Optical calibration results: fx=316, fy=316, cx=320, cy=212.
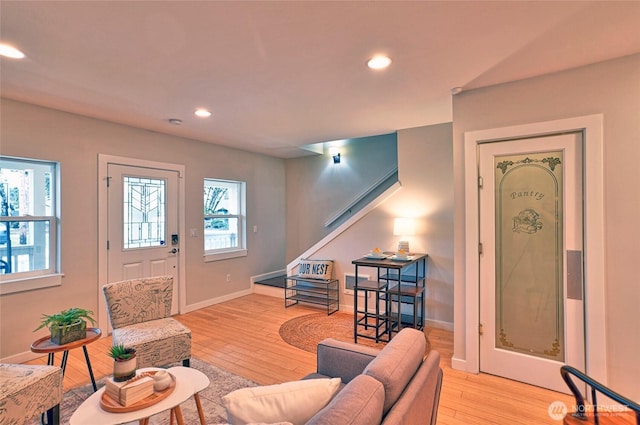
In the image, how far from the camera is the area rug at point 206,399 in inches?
86.3

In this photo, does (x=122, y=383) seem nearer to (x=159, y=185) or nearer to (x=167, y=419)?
(x=167, y=419)

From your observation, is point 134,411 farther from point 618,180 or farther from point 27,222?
point 618,180

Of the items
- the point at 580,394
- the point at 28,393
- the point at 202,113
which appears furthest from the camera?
the point at 202,113

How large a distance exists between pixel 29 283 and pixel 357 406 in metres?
3.70

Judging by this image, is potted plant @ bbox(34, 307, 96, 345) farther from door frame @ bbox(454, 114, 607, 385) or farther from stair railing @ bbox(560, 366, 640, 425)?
door frame @ bbox(454, 114, 607, 385)

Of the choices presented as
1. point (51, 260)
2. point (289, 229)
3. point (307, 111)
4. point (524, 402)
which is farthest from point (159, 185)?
point (524, 402)

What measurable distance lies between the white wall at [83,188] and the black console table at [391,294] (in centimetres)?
248

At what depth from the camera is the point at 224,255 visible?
17.1 ft

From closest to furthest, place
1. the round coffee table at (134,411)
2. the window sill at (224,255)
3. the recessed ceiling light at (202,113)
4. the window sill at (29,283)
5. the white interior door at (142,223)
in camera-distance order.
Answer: the round coffee table at (134,411), the window sill at (29,283), the recessed ceiling light at (202,113), the white interior door at (142,223), the window sill at (224,255)

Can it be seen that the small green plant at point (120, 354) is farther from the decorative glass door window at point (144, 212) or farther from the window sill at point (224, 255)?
the window sill at point (224, 255)

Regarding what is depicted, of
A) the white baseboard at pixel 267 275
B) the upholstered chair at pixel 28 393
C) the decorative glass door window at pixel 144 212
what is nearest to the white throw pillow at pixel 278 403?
the upholstered chair at pixel 28 393

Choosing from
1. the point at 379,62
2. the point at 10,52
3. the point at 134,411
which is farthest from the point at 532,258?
the point at 10,52

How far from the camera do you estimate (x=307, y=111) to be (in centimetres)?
347

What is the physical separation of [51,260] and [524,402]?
4602mm
